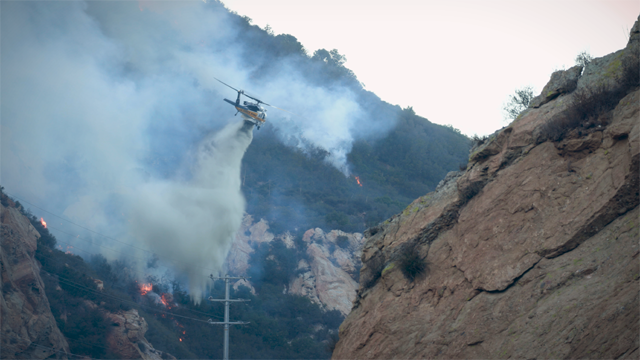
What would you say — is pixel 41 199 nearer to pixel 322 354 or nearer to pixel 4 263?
pixel 4 263

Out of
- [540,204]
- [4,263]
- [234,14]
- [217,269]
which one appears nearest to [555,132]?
[540,204]

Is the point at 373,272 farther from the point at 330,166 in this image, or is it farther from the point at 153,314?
the point at 330,166

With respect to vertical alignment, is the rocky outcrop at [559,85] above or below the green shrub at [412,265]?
above

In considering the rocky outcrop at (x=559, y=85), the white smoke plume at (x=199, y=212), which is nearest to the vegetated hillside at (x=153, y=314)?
the white smoke plume at (x=199, y=212)

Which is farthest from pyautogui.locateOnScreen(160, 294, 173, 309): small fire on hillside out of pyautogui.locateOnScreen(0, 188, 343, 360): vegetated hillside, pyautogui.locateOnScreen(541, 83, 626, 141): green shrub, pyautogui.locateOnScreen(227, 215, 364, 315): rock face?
pyautogui.locateOnScreen(541, 83, 626, 141): green shrub

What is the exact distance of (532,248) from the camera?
37.1ft

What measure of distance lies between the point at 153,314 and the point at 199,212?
842 inches

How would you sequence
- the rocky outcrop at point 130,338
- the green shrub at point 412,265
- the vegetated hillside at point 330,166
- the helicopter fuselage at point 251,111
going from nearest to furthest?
the green shrub at point 412,265
the rocky outcrop at point 130,338
the helicopter fuselage at point 251,111
the vegetated hillside at point 330,166

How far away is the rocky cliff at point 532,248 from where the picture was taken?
8961mm

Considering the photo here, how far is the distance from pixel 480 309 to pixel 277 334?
143 ft

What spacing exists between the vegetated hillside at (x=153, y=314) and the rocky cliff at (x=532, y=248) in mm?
16340

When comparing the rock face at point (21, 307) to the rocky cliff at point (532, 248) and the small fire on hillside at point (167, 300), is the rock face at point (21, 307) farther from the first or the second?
the rocky cliff at point (532, 248)

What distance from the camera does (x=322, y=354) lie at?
48781 mm

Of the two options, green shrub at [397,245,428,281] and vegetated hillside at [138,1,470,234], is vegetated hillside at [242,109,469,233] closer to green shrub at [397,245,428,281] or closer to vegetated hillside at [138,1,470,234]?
vegetated hillside at [138,1,470,234]
